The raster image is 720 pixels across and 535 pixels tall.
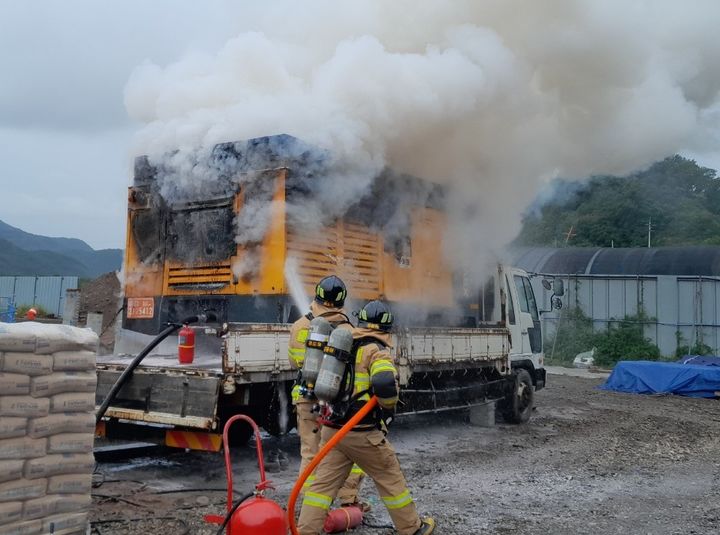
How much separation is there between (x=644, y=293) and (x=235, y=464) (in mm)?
21546

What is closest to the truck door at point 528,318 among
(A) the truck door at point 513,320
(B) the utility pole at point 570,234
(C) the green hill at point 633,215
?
(A) the truck door at point 513,320

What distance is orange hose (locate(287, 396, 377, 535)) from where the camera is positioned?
385 centimetres

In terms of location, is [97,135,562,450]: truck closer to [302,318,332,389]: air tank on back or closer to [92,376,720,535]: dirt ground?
[92,376,720,535]: dirt ground

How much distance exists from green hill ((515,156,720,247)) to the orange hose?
122ft

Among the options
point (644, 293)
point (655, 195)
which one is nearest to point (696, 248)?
point (644, 293)

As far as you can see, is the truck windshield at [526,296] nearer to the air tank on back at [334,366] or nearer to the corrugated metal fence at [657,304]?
the air tank on back at [334,366]

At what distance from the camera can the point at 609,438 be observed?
9.19 metres

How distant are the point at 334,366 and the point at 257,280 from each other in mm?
3336

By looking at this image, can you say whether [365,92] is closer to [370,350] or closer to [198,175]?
[198,175]

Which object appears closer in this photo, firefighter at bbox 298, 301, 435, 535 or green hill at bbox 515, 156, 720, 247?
firefighter at bbox 298, 301, 435, 535

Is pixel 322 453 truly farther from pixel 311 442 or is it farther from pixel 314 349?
pixel 311 442

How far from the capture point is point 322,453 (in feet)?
12.9

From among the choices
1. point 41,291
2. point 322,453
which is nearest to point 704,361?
point 322,453

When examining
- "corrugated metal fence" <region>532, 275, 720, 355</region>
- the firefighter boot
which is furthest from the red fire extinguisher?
"corrugated metal fence" <region>532, 275, 720, 355</region>
